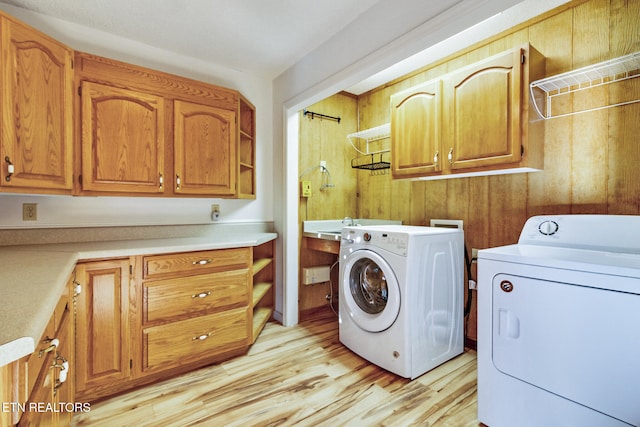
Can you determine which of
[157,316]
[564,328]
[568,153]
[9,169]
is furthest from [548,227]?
[9,169]

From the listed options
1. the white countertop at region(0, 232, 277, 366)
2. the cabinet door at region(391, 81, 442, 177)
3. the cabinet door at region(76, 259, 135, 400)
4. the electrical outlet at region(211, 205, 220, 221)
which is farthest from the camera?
the electrical outlet at region(211, 205, 220, 221)

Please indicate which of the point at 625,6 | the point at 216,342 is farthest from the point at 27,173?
the point at 625,6

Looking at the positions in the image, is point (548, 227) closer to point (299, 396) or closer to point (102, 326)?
point (299, 396)

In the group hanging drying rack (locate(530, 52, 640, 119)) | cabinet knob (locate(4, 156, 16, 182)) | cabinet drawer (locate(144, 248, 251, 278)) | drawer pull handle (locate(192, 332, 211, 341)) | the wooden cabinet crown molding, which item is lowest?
drawer pull handle (locate(192, 332, 211, 341))

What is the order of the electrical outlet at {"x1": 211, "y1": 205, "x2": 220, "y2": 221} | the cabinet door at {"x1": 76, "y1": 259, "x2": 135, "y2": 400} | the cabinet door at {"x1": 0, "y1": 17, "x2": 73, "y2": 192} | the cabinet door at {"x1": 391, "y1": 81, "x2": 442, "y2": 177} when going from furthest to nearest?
the electrical outlet at {"x1": 211, "y1": 205, "x2": 220, "y2": 221}
the cabinet door at {"x1": 391, "y1": 81, "x2": 442, "y2": 177}
the cabinet door at {"x1": 76, "y1": 259, "x2": 135, "y2": 400}
the cabinet door at {"x1": 0, "y1": 17, "x2": 73, "y2": 192}

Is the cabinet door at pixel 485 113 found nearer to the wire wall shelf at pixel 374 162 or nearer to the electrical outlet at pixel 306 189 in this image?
the wire wall shelf at pixel 374 162

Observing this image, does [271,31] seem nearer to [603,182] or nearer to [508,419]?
[603,182]

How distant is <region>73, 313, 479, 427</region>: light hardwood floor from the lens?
1.52 metres

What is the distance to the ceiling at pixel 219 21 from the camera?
5.80 feet

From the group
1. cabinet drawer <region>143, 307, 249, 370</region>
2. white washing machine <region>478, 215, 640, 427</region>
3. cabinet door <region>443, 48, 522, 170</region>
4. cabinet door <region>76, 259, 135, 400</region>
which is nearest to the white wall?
cabinet door <region>76, 259, 135, 400</region>

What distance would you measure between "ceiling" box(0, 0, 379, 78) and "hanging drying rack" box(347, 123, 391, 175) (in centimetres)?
97

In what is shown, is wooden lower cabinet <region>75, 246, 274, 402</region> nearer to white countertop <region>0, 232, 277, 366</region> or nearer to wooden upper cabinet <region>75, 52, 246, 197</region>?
white countertop <region>0, 232, 277, 366</region>

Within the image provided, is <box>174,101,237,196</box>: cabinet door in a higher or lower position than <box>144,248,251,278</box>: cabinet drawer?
higher

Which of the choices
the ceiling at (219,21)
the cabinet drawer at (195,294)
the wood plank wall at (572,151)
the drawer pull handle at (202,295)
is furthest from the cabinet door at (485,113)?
the drawer pull handle at (202,295)
